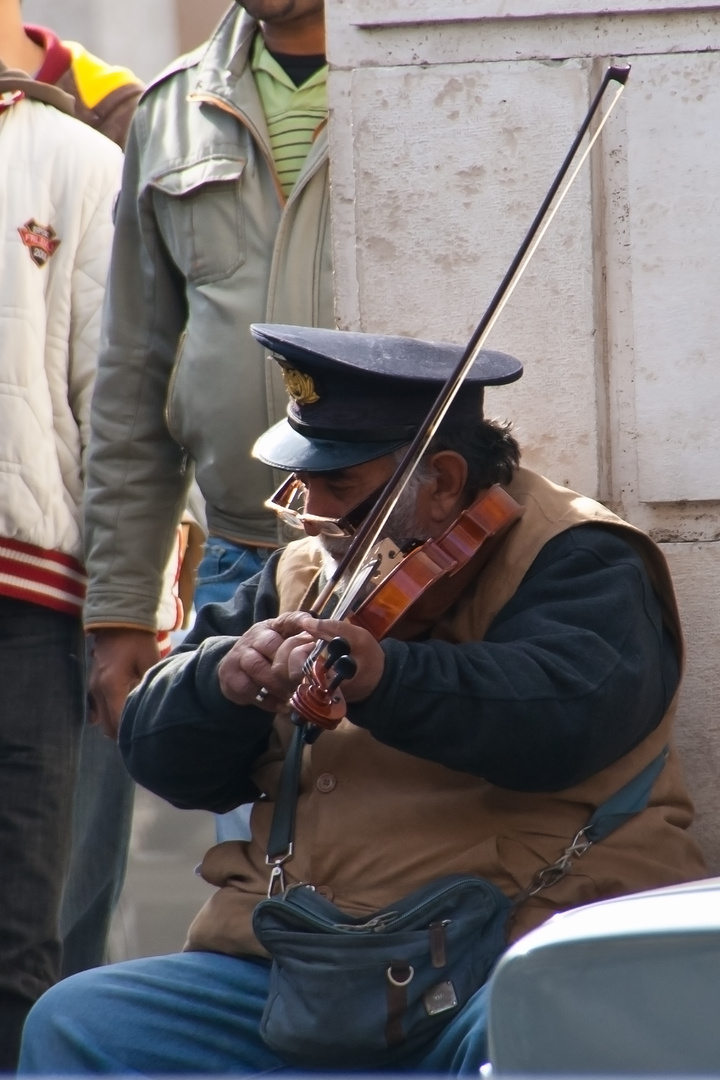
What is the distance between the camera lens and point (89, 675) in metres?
3.61

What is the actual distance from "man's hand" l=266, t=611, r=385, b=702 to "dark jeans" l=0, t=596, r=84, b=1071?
1.42m

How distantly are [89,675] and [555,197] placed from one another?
5.16ft

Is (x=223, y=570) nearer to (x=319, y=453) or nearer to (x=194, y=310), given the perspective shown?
(x=194, y=310)

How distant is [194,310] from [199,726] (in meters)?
1.08

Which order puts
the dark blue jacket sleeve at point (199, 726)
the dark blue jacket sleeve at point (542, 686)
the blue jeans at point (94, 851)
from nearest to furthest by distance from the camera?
the dark blue jacket sleeve at point (542, 686)
the dark blue jacket sleeve at point (199, 726)
the blue jeans at point (94, 851)

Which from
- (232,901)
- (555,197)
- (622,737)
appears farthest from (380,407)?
(232,901)

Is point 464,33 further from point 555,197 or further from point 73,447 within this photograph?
point 73,447

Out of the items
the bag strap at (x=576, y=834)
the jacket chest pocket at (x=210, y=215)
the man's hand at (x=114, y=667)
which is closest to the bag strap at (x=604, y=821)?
the bag strap at (x=576, y=834)

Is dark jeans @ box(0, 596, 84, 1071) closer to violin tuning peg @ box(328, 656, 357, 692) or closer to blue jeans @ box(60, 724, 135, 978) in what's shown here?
blue jeans @ box(60, 724, 135, 978)

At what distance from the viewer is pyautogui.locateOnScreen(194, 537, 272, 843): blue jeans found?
3.38m

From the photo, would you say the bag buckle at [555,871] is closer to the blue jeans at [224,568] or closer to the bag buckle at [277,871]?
the bag buckle at [277,871]

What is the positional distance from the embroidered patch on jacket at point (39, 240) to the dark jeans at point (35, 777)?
0.73m

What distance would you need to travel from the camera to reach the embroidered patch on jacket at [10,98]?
3850 millimetres

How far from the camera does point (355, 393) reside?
2.68 metres
